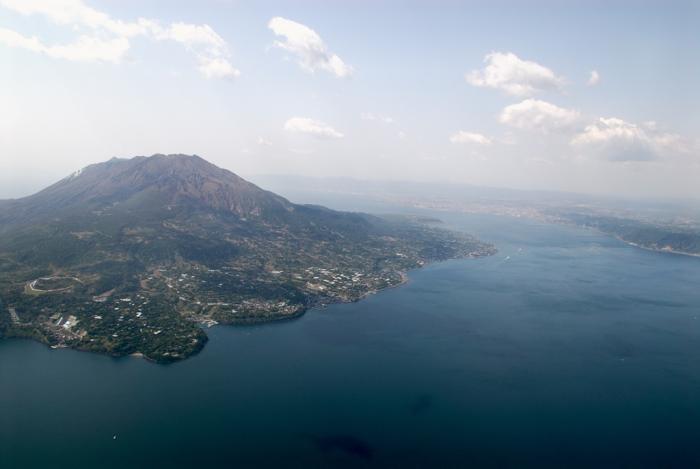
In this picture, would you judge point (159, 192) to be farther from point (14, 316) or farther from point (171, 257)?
point (14, 316)

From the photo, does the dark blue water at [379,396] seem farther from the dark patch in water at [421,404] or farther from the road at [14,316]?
the road at [14,316]

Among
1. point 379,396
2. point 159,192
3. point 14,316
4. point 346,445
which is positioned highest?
point 159,192

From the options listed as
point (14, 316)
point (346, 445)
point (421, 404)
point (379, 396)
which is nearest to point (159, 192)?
point (14, 316)

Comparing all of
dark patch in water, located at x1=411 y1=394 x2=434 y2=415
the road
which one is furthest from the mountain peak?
dark patch in water, located at x1=411 y1=394 x2=434 y2=415

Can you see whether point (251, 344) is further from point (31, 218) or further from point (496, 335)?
point (31, 218)

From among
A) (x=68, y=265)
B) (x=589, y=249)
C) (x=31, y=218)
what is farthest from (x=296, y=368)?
(x=589, y=249)

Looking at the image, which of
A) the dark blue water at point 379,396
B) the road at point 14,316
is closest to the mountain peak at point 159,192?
the road at point 14,316
